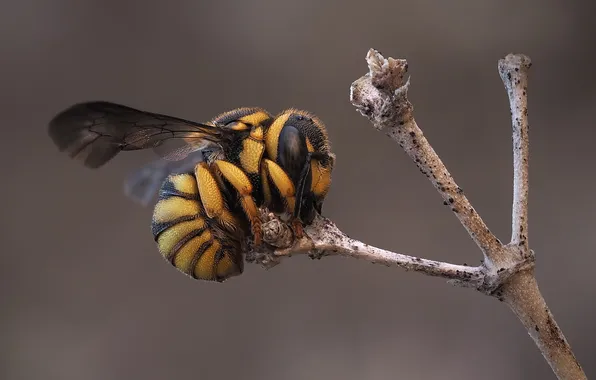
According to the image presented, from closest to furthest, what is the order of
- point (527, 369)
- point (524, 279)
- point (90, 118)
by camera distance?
point (524, 279), point (90, 118), point (527, 369)

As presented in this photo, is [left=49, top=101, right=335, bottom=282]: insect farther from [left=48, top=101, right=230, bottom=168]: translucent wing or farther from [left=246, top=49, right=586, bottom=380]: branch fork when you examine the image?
[left=246, top=49, right=586, bottom=380]: branch fork

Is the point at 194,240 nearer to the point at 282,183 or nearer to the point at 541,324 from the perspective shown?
the point at 282,183

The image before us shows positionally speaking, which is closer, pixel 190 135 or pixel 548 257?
pixel 190 135

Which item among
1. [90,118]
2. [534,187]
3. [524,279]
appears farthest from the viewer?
[534,187]

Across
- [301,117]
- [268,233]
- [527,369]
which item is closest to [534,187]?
[527,369]

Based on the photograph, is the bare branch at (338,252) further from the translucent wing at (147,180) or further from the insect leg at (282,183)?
the translucent wing at (147,180)

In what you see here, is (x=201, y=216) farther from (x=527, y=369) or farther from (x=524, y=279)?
(x=527, y=369)
